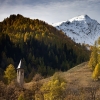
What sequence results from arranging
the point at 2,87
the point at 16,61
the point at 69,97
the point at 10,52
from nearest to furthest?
the point at 69,97 < the point at 2,87 < the point at 16,61 < the point at 10,52

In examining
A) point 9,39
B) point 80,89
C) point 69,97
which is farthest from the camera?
point 9,39

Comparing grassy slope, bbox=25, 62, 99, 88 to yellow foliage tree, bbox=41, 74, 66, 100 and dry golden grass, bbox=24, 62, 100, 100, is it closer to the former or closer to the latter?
dry golden grass, bbox=24, 62, 100, 100

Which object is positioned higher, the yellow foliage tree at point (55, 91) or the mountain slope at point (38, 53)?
the mountain slope at point (38, 53)

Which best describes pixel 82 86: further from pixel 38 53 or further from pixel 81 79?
pixel 38 53

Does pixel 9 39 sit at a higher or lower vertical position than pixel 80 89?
higher

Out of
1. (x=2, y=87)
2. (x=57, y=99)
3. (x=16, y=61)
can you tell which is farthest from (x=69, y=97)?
(x=16, y=61)

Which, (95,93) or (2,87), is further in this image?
(2,87)

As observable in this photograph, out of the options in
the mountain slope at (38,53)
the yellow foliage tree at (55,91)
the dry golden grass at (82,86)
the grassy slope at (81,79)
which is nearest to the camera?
the dry golden grass at (82,86)

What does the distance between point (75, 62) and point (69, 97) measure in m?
89.9

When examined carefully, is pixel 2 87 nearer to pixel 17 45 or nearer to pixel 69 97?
pixel 69 97

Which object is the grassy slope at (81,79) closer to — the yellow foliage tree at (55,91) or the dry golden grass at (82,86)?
the dry golden grass at (82,86)

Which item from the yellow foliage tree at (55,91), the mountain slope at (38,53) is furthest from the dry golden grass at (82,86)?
the mountain slope at (38,53)

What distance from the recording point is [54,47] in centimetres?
15950

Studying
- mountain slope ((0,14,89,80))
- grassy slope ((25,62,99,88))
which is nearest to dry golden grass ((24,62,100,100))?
→ grassy slope ((25,62,99,88))
